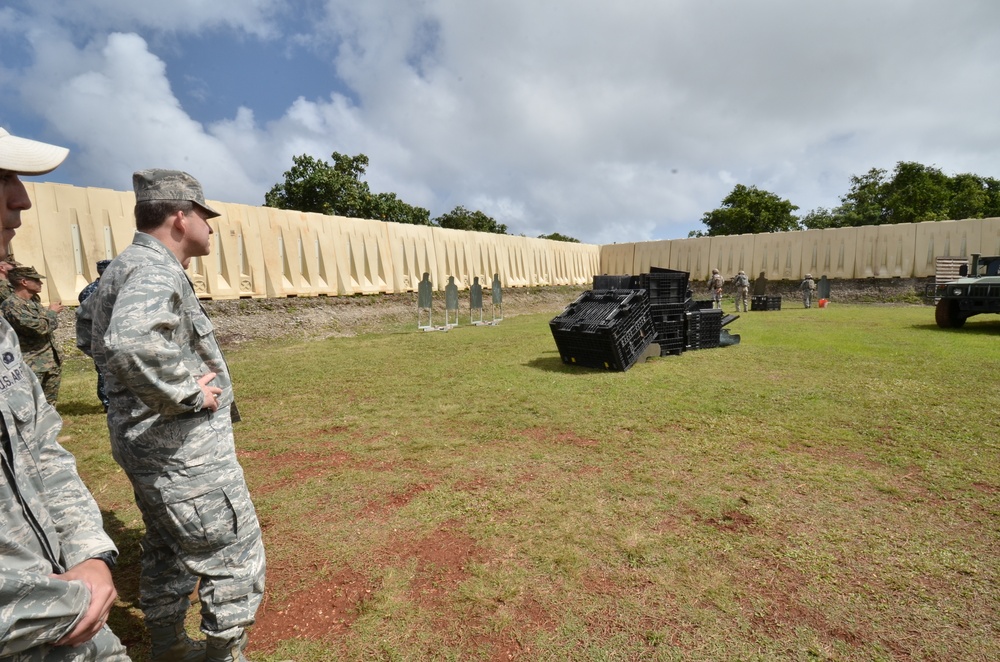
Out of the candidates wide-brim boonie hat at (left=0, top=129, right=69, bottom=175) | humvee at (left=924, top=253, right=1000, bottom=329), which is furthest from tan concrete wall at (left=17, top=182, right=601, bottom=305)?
humvee at (left=924, top=253, right=1000, bottom=329)

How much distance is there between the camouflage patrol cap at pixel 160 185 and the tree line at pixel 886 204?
49.8 m

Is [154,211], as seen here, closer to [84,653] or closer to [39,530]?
[39,530]

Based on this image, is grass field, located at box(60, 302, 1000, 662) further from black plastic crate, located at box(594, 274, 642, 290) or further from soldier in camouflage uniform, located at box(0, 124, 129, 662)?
black plastic crate, located at box(594, 274, 642, 290)

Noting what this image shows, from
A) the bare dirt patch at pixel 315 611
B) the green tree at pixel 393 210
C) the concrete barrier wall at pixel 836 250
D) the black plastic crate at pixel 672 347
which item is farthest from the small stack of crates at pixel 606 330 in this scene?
the green tree at pixel 393 210

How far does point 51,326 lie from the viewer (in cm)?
505

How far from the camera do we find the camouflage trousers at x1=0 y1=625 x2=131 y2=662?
108 cm

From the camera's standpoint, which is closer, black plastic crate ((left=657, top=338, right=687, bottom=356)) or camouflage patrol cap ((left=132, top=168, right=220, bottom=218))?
camouflage patrol cap ((left=132, top=168, right=220, bottom=218))

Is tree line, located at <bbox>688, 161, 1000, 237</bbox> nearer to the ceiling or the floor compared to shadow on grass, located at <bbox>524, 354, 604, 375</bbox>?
nearer to the ceiling

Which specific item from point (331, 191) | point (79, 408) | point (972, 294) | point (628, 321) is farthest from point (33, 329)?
point (331, 191)

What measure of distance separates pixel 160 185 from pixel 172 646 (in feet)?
6.65

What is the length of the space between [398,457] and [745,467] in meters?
3.15

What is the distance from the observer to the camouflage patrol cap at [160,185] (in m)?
1.93

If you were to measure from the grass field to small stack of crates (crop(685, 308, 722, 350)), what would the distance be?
9.69ft

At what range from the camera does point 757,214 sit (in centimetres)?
4850
